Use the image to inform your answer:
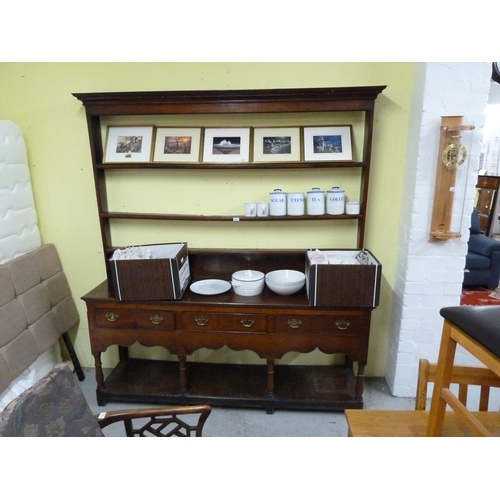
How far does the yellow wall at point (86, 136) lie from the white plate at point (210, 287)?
29cm

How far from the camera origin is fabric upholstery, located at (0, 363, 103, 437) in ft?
3.29

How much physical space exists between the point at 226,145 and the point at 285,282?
913mm

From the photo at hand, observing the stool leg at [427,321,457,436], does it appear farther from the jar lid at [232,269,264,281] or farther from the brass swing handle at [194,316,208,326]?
the brass swing handle at [194,316,208,326]

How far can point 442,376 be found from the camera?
3.84 ft

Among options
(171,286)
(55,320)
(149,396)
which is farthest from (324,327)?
(55,320)

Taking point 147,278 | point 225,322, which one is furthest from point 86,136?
point 225,322

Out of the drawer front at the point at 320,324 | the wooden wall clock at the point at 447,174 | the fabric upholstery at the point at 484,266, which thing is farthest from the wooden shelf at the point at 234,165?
the fabric upholstery at the point at 484,266

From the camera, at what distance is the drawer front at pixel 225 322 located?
78.2 inches

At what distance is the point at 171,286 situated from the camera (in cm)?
198

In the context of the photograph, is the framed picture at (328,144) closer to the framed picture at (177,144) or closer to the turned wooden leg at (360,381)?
the framed picture at (177,144)

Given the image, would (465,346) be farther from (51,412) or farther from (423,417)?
(51,412)

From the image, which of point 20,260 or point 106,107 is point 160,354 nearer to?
point 20,260

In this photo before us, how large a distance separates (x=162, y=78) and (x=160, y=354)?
188 centimetres

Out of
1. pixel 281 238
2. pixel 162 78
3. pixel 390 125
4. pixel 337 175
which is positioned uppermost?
pixel 162 78
